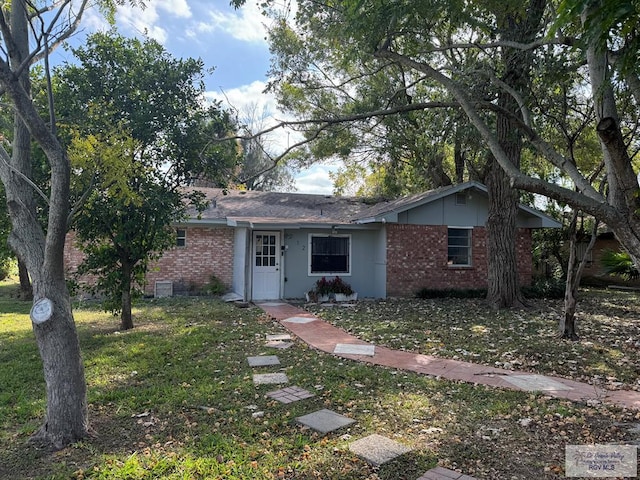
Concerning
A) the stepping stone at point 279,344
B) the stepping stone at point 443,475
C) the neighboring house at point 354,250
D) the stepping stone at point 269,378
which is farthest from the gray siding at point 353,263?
the stepping stone at point 443,475

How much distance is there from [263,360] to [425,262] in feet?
28.6

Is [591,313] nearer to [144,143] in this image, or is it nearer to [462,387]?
[462,387]

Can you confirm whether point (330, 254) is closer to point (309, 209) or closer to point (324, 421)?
point (309, 209)

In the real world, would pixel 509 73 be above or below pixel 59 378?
above

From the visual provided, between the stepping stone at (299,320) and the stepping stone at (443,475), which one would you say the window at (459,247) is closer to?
the stepping stone at (299,320)

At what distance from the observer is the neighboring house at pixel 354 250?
504 inches

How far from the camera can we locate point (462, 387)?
16.4ft

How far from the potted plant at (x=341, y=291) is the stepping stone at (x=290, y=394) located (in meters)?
7.74

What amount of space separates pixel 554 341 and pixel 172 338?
22.1ft

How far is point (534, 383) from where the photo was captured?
5160 millimetres

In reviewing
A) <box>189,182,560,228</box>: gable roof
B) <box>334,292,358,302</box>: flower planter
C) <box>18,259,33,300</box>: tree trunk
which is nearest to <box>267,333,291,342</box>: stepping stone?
<box>189,182,560,228</box>: gable roof

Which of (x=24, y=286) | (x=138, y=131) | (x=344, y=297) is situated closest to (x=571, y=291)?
(x=344, y=297)

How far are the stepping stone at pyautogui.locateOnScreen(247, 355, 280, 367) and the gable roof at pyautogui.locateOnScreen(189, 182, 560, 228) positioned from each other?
18.9ft

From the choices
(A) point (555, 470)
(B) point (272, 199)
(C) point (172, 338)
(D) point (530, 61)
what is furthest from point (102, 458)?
(B) point (272, 199)
